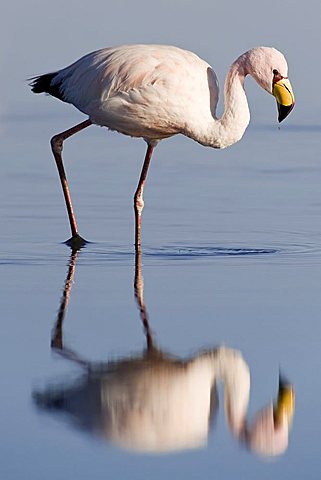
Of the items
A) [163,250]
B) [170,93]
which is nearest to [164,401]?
[163,250]

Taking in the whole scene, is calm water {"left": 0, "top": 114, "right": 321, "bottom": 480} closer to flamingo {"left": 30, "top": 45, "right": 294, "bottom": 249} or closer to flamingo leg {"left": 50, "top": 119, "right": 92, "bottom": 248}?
flamingo leg {"left": 50, "top": 119, "right": 92, "bottom": 248}

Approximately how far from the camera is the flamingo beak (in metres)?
4.89

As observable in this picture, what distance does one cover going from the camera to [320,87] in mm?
14773

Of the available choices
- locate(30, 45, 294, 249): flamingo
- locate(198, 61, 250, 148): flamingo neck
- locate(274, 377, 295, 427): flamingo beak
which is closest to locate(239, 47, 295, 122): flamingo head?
locate(30, 45, 294, 249): flamingo

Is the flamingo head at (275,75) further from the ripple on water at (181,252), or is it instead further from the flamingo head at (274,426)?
the flamingo head at (274,426)

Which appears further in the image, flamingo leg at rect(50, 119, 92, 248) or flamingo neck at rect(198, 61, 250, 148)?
flamingo leg at rect(50, 119, 92, 248)

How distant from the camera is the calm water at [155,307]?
4586 millimetres

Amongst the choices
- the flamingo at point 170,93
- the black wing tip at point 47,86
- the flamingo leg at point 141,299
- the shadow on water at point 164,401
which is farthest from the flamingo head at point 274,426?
the black wing tip at point 47,86

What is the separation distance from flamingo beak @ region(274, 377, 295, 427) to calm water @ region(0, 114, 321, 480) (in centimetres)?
5

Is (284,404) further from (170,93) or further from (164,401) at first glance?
(170,93)

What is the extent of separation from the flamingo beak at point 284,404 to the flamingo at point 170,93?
3126mm

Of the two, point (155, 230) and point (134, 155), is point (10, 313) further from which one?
point (134, 155)

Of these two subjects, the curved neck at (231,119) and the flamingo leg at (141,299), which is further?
the curved neck at (231,119)

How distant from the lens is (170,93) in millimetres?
8008
